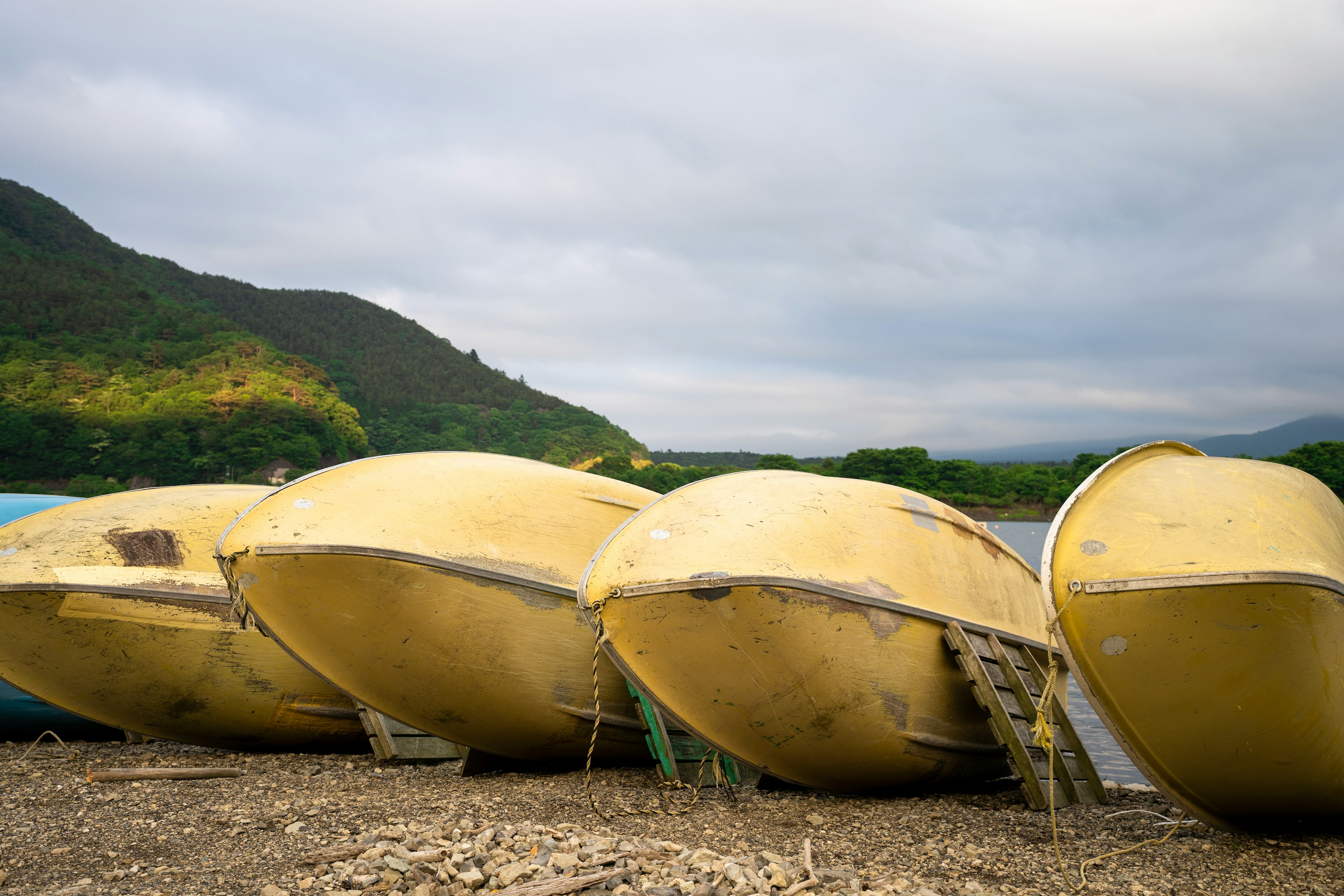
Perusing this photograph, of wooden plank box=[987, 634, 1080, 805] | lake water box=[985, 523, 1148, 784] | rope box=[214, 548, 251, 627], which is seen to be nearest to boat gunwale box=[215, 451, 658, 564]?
rope box=[214, 548, 251, 627]

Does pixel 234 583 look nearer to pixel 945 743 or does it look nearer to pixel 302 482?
pixel 302 482

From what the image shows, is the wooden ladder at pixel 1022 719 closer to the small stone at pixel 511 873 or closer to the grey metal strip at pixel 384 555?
the grey metal strip at pixel 384 555

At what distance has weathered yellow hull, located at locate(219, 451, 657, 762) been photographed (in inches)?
216

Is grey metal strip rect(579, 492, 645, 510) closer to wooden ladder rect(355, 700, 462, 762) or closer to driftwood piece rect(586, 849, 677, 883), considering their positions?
wooden ladder rect(355, 700, 462, 762)

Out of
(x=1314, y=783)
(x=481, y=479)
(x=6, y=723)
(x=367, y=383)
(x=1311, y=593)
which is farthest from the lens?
(x=367, y=383)

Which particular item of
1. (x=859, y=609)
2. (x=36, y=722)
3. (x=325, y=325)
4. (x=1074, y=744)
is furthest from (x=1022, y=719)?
(x=325, y=325)

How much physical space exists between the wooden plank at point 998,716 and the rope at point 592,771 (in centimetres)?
157

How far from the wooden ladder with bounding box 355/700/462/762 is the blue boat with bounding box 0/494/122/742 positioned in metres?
2.31

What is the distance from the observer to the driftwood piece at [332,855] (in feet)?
14.1

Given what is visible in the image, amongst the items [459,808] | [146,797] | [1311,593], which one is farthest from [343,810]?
[1311,593]

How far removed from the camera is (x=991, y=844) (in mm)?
4754

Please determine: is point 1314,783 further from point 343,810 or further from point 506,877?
point 343,810

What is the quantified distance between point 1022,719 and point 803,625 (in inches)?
66.1

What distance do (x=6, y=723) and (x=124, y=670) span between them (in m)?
1.58
